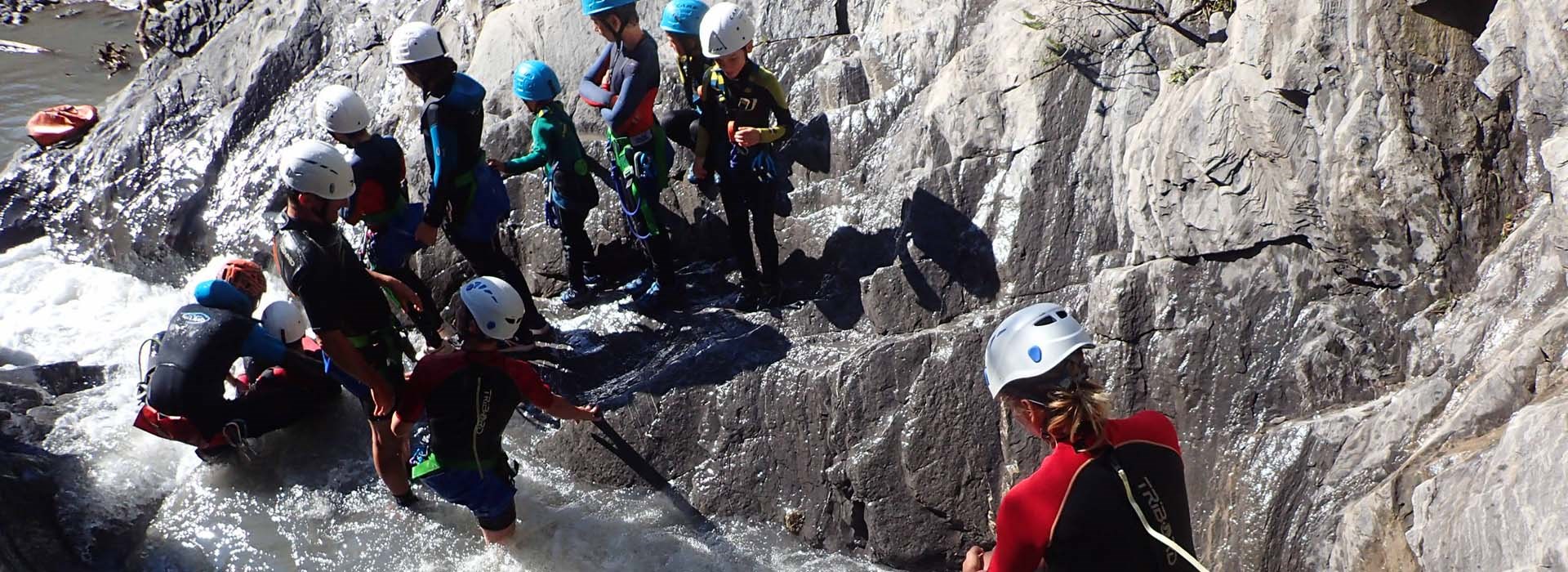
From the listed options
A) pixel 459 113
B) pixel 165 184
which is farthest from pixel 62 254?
pixel 459 113

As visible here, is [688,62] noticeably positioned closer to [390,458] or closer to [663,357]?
[663,357]

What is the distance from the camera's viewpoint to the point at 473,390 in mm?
4336

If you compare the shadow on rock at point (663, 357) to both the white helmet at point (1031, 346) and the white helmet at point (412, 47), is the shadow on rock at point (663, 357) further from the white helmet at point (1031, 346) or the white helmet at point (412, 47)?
the white helmet at point (1031, 346)

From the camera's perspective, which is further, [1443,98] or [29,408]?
[29,408]

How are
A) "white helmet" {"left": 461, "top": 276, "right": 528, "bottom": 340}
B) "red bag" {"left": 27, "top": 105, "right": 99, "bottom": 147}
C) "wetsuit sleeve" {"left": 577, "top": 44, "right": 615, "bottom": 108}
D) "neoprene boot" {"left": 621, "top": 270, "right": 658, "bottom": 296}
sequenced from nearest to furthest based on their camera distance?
"white helmet" {"left": 461, "top": 276, "right": 528, "bottom": 340}
"wetsuit sleeve" {"left": 577, "top": 44, "right": 615, "bottom": 108}
"neoprene boot" {"left": 621, "top": 270, "right": 658, "bottom": 296}
"red bag" {"left": 27, "top": 105, "right": 99, "bottom": 147}

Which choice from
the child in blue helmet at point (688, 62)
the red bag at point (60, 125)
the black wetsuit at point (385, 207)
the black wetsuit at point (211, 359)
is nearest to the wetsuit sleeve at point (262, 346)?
the black wetsuit at point (211, 359)

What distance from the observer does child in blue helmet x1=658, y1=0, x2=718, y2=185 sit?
5266 millimetres

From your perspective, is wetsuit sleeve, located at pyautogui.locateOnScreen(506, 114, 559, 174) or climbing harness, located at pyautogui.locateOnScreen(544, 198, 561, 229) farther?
climbing harness, located at pyautogui.locateOnScreen(544, 198, 561, 229)

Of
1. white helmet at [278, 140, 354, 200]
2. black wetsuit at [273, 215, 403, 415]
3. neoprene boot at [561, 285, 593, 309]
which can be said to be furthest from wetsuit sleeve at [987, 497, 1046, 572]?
neoprene boot at [561, 285, 593, 309]

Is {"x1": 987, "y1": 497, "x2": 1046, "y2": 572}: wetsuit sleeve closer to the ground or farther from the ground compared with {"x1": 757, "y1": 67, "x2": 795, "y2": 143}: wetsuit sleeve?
closer to the ground

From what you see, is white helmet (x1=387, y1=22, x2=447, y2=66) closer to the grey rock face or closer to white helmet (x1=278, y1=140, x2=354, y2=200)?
white helmet (x1=278, y1=140, x2=354, y2=200)

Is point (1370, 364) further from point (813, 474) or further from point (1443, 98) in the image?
point (813, 474)

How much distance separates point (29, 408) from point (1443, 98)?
7.35 meters

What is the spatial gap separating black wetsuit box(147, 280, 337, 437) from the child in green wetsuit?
7.88ft
